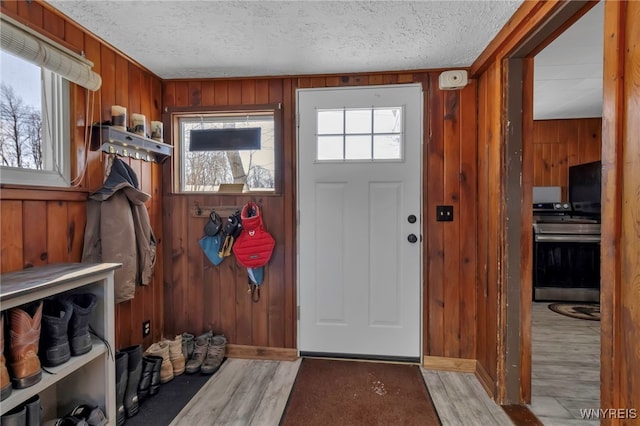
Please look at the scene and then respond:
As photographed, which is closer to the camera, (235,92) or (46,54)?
(46,54)

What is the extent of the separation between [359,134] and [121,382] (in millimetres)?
2125

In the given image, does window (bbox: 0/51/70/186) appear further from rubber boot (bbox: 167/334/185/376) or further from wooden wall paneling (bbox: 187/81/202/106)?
rubber boot (bbox: 167/334/185/376)

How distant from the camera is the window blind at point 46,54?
1.31m

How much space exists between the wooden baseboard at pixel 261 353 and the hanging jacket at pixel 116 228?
0.95m

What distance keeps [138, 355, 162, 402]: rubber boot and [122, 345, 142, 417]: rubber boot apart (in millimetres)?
72

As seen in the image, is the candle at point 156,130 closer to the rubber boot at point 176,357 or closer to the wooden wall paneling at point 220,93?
the wooden wall paneling at point 220,93

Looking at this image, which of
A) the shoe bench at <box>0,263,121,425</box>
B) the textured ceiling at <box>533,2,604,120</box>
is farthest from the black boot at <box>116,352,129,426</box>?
the textured ceiling at <box>533,2,604,120</box>

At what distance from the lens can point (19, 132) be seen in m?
1.49

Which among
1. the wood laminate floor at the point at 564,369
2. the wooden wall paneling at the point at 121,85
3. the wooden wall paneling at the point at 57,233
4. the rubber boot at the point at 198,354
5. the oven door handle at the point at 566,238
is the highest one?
the wooden wall paneling at the point at 121,85

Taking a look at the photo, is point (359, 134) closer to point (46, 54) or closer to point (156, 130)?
point (156, 130)

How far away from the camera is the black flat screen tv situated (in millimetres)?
3490

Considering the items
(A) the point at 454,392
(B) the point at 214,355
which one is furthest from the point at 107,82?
(A) the point at 454,392

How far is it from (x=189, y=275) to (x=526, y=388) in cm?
239

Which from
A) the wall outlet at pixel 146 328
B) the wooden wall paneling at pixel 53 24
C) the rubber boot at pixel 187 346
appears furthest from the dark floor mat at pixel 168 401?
the wooden wall paneling at pixel 53 24
